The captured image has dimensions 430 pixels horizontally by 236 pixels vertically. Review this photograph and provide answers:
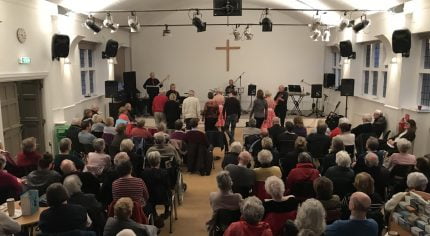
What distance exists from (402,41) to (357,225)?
586cm

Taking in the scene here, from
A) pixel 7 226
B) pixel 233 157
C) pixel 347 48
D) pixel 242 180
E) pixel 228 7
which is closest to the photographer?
pixel 7 226

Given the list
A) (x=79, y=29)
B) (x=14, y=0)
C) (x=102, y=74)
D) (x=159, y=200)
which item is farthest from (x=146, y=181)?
(x=102, y=74)

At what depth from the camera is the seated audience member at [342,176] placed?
4289mm

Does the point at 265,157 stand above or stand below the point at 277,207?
above

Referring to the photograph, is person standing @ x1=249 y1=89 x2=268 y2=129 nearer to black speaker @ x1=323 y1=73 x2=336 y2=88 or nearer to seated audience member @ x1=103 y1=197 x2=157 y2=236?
black speaker @ x1=323 y1=73 x2=336 y2=88

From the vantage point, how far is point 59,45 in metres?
8.07

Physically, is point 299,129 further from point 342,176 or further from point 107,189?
point 107,189

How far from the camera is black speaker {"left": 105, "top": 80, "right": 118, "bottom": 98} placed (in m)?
11.3

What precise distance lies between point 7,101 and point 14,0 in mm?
1762

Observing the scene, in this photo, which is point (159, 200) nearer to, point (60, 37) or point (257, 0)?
point (60, 37)

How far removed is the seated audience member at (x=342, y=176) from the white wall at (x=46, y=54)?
5.19 m

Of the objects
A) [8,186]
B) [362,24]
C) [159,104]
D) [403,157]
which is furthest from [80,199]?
[362,24]

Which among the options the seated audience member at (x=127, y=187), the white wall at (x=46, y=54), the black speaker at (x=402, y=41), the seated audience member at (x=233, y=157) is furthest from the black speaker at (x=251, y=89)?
the seated audience member at (x=127, y=187)

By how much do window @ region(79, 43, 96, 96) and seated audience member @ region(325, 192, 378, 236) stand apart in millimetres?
9527
